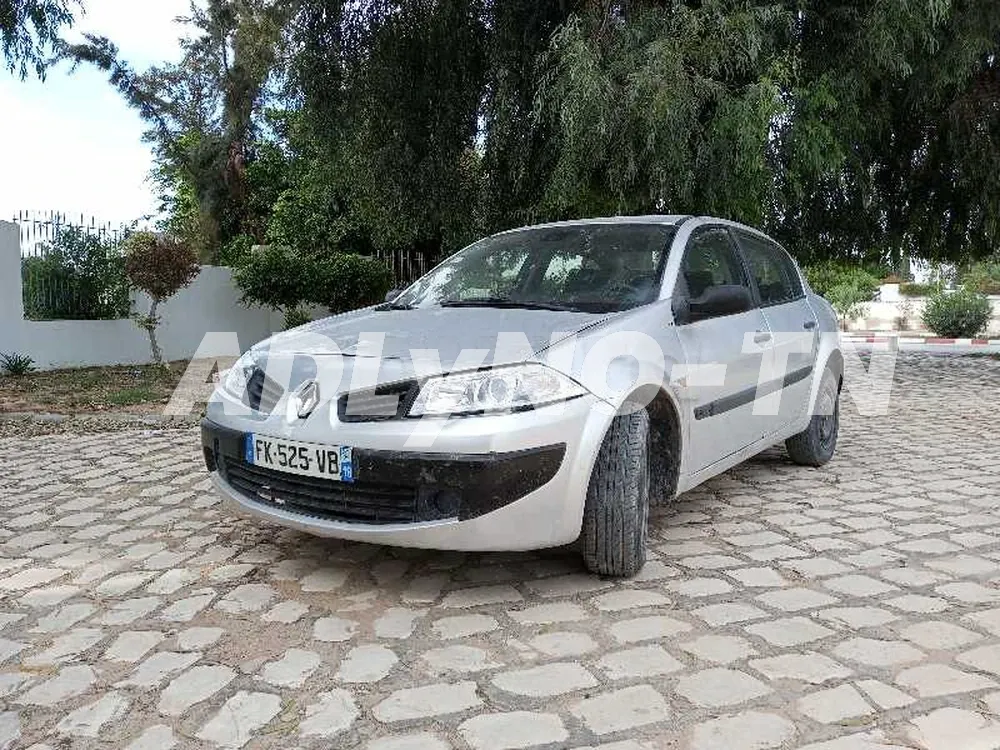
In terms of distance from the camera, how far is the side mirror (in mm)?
3783

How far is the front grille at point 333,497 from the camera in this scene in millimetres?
3043

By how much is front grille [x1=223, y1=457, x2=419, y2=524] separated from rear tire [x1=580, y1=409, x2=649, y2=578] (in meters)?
0.68

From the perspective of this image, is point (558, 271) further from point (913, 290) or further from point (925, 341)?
point (913, 290)

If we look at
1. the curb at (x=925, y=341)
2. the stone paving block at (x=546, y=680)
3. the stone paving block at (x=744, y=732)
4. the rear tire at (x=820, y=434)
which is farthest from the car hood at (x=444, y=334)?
the curb at (x=925, y=341)

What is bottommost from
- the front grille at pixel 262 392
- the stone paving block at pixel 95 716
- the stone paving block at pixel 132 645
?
the stone paving block at pixel 95 716

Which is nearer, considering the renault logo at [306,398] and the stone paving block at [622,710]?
the stone paving block at [622,710]

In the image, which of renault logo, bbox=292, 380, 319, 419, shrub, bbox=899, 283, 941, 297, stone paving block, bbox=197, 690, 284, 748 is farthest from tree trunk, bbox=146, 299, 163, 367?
shrub, bbox=899, 283, 941, 297

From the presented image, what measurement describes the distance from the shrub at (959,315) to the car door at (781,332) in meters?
19.6

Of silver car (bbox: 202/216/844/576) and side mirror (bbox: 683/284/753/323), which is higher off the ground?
side mirror (bbox: 683/284/753/323)

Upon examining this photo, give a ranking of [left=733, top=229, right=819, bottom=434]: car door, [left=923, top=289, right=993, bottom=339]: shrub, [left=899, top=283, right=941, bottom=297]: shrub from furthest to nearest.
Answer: [left=899, top=283, right=941, bottom=297]: shrub → [left=923, top=289, right=993, bottom=339]: shrub → [left=733, top=229, right=819, bottom=434]: car door

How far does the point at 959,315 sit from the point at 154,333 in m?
19.5

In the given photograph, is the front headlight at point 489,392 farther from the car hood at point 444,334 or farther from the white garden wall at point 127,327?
the white garden wall at point 127,327

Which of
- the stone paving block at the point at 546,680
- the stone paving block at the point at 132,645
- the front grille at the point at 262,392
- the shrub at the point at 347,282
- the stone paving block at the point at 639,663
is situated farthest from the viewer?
the shrub at the point at 347,282

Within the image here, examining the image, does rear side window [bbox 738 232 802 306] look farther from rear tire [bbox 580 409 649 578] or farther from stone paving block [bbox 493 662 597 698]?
stone paving block [bbox 493 662 597 698]
